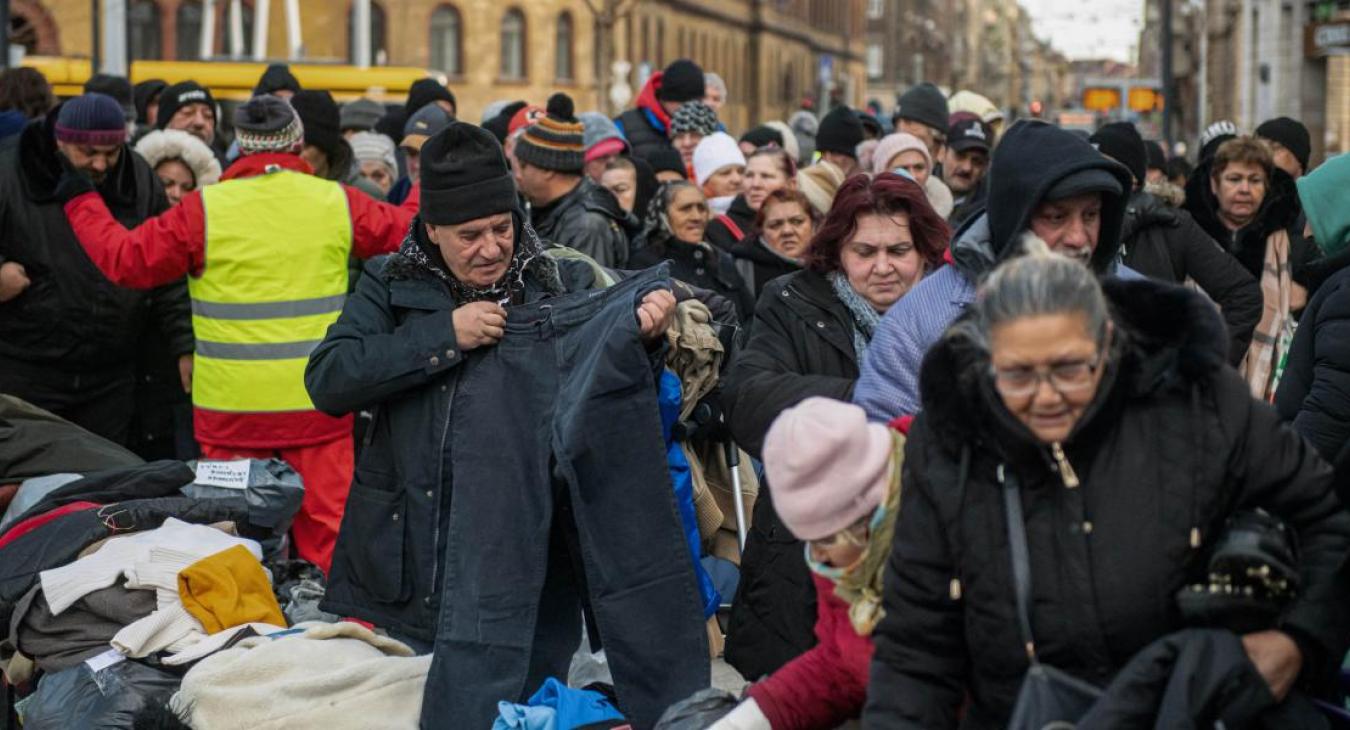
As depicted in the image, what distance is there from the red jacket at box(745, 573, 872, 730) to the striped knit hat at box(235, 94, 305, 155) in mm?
4240

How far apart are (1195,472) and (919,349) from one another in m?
1.24

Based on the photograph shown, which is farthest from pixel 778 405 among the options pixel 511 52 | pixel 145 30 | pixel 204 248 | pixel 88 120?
pixel 511 52

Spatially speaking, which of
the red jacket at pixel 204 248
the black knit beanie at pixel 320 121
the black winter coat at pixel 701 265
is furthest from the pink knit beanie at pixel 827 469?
the black knit beanie at pixel 320 121

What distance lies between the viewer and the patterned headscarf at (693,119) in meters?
12.5

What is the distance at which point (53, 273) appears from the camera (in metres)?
8.92

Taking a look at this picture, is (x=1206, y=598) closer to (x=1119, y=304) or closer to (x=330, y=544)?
(x=1119, y=304)

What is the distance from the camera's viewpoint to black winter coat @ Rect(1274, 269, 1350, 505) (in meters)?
5.62

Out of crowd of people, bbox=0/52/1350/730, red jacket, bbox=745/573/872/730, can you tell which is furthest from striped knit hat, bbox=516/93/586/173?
red jacket, bbox=745/573/872/730

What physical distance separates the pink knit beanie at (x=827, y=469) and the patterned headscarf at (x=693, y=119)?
8.49 metres

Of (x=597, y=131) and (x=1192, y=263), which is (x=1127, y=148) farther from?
(x=597, y=131)

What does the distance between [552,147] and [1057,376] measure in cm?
518

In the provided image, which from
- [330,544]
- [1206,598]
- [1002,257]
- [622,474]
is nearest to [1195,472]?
[1206,598]

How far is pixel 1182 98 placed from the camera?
266ft

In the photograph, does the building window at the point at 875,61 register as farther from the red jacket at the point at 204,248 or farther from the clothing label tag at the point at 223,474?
the clothing label tag at the point at 223,474
